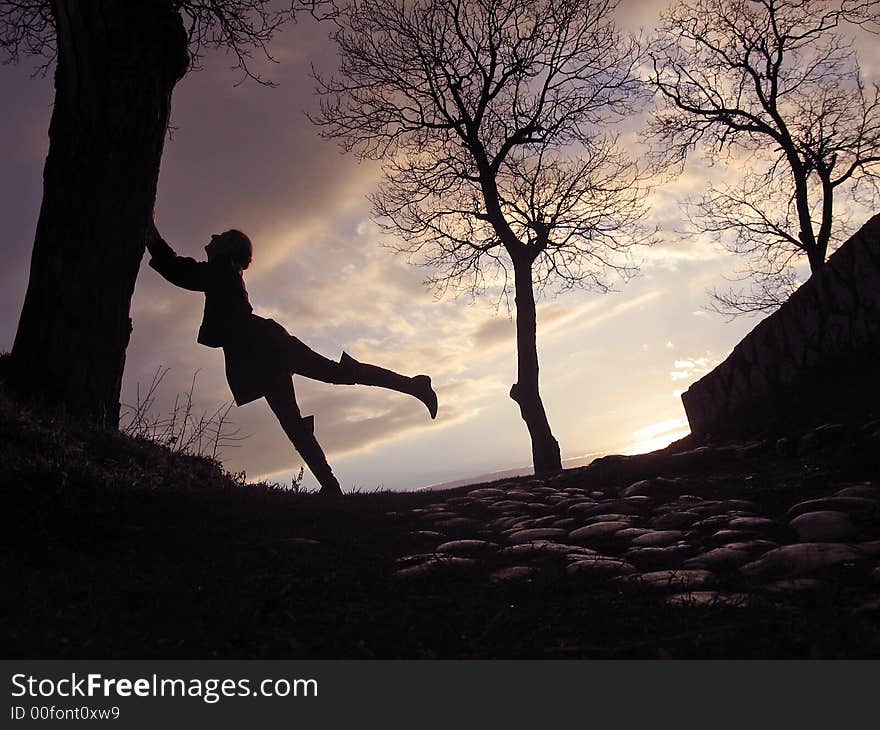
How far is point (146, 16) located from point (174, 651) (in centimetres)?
555

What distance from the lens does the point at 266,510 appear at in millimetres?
4582

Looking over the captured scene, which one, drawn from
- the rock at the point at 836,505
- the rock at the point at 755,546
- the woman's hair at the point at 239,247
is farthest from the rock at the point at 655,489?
the woman's hair at the point at 239,247

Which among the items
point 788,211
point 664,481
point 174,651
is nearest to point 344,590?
point 174,651

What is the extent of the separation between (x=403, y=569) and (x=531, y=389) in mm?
8960

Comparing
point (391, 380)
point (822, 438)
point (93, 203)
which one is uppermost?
point (93, 203)

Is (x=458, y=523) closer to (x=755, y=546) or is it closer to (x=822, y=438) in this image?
(x=755, y=546)

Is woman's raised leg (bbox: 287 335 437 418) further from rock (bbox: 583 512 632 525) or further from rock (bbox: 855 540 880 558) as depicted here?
rock (bbox: 855 540 880 558)

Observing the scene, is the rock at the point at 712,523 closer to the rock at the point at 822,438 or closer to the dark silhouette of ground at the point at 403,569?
the dark silhouette of ground at the point at 403,569

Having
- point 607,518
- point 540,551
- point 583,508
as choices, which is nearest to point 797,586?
point 540,551

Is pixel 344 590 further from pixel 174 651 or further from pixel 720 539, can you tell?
pixel 720 539

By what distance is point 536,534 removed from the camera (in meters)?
4.01

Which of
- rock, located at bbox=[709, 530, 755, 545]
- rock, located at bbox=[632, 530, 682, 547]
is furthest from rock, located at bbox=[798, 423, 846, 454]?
rock, located at bbox=[632, 530, 682, 547]

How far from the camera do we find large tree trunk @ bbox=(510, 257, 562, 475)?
11.9 m

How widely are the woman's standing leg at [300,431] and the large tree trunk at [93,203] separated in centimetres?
142
